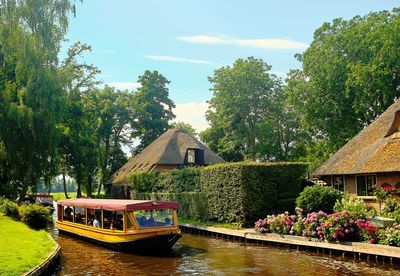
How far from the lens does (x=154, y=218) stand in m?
23.5

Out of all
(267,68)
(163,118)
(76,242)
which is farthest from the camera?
(163,118)

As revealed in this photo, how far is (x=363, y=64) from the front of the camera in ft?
148

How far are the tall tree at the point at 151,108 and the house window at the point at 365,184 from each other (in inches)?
1944

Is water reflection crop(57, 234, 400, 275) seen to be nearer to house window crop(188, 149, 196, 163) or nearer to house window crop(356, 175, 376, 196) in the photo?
house window crop(356, 175, 376, 196)

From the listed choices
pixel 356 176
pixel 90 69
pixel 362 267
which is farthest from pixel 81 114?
pixel 362 267

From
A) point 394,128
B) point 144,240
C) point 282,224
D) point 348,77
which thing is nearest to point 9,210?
point 144,240

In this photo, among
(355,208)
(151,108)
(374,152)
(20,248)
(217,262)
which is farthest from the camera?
(151,108)

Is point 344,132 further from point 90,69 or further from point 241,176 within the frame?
point 90,69

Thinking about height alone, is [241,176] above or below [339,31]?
below

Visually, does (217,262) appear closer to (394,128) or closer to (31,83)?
(394,128)

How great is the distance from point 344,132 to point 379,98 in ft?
16.4

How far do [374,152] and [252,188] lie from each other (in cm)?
832

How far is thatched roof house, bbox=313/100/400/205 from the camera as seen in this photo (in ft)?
90.6

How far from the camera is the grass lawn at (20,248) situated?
15.3 meters
